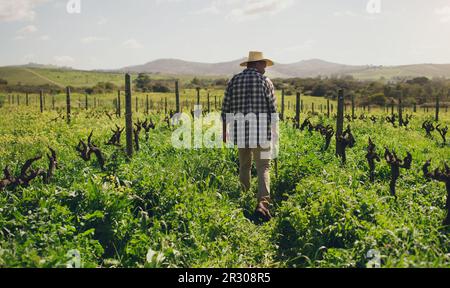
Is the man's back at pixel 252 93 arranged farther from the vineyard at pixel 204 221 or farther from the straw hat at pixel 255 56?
the vineyard at pixel 204 221

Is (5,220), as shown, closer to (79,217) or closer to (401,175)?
(79,217)

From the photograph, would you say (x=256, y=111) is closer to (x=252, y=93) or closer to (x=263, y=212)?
(x=252, y=93)

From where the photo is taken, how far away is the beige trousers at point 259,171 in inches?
256

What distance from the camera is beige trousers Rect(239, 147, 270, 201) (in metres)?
6.51

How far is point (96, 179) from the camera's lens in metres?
5.43

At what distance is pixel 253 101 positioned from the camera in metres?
6.57

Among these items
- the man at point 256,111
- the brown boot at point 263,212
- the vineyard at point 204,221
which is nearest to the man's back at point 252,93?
the man at point 256,111

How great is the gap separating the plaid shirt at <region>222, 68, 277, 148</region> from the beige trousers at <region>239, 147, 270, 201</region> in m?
0.20

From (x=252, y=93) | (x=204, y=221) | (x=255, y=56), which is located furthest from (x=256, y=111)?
(x=204, y=221)

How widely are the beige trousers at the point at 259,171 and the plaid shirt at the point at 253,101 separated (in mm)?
198

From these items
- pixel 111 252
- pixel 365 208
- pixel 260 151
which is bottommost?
pixel 111 252
